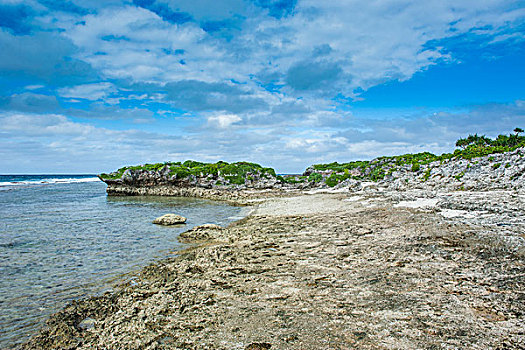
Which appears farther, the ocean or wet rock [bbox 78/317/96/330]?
the ocean

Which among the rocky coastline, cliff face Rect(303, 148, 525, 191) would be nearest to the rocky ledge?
cliff face Rect(303, 148, 525, 191)

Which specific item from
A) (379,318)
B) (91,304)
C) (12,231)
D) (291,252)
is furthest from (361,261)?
(12,231)

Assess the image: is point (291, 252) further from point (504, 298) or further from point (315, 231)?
point (504, 298)

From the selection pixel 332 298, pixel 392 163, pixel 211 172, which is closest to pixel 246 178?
pixel 211 172

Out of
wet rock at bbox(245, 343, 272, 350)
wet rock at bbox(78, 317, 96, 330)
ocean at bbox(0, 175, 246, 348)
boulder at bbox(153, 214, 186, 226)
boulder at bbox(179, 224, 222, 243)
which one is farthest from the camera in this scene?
boulder at bbox(153, 214, 186, 226)

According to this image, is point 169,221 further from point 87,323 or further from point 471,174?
point 471,174

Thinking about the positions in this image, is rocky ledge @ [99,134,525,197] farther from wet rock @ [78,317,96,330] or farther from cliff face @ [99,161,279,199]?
wet rock @ [78,317,96,330]

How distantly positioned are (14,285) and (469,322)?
35.6ft

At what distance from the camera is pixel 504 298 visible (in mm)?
4535

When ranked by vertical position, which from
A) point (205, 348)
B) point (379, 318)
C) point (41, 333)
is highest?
point (379, 318)

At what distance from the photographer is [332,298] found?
530 centimetres

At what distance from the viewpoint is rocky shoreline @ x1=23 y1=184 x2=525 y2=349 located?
13.2ft

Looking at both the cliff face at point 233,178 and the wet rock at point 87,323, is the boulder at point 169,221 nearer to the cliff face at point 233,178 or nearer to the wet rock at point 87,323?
the wet rock at point 87,323

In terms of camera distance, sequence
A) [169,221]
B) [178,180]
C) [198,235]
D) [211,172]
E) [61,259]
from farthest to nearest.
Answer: [211,172] → [178,180] → [169,221] → [198,235] → [61,259]
